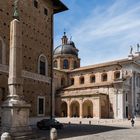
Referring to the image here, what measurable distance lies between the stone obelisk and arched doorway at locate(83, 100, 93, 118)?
3879 cm

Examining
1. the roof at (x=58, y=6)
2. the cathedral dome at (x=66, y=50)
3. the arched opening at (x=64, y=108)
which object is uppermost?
the cathedral dome at (x=66, y=50)

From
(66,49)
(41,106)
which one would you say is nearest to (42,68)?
(41,106)

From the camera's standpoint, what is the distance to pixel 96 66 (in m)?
60.1

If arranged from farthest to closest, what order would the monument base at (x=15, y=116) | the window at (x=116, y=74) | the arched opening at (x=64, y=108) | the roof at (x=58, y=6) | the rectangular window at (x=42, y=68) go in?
the arched opening at (x=64, y=108), the window at (x=116, y=74), the roof at (x=58, y=6), the rectangular window at (x=42, y=68), the monument base at (x=15, y=116)

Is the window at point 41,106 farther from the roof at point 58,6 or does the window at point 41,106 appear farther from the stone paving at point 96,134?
the roof at point 58,6

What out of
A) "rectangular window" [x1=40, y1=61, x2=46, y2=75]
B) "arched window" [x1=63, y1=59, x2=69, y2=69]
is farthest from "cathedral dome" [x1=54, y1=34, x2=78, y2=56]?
"rectangular window" [x1=40, y1=61, x2=46, y2=75]

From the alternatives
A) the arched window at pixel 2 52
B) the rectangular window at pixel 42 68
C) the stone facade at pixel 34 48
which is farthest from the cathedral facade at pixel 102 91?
the arched window at pixel 2 52

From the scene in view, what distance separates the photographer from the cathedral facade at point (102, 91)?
52156 mm

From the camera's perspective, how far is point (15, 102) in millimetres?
15000

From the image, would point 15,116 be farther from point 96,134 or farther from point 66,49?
point 66,49

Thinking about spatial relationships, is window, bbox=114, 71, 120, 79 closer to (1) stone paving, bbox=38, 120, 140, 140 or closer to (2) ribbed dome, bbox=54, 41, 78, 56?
(2) ribbed dome, bbox=54, 41, 78, 56

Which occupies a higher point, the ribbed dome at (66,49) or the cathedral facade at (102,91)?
the ribbed dome at (66,49)

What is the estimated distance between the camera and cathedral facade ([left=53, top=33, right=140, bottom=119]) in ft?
171

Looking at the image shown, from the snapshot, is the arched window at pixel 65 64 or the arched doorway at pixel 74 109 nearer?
the arched doorway at pixel 74 109
